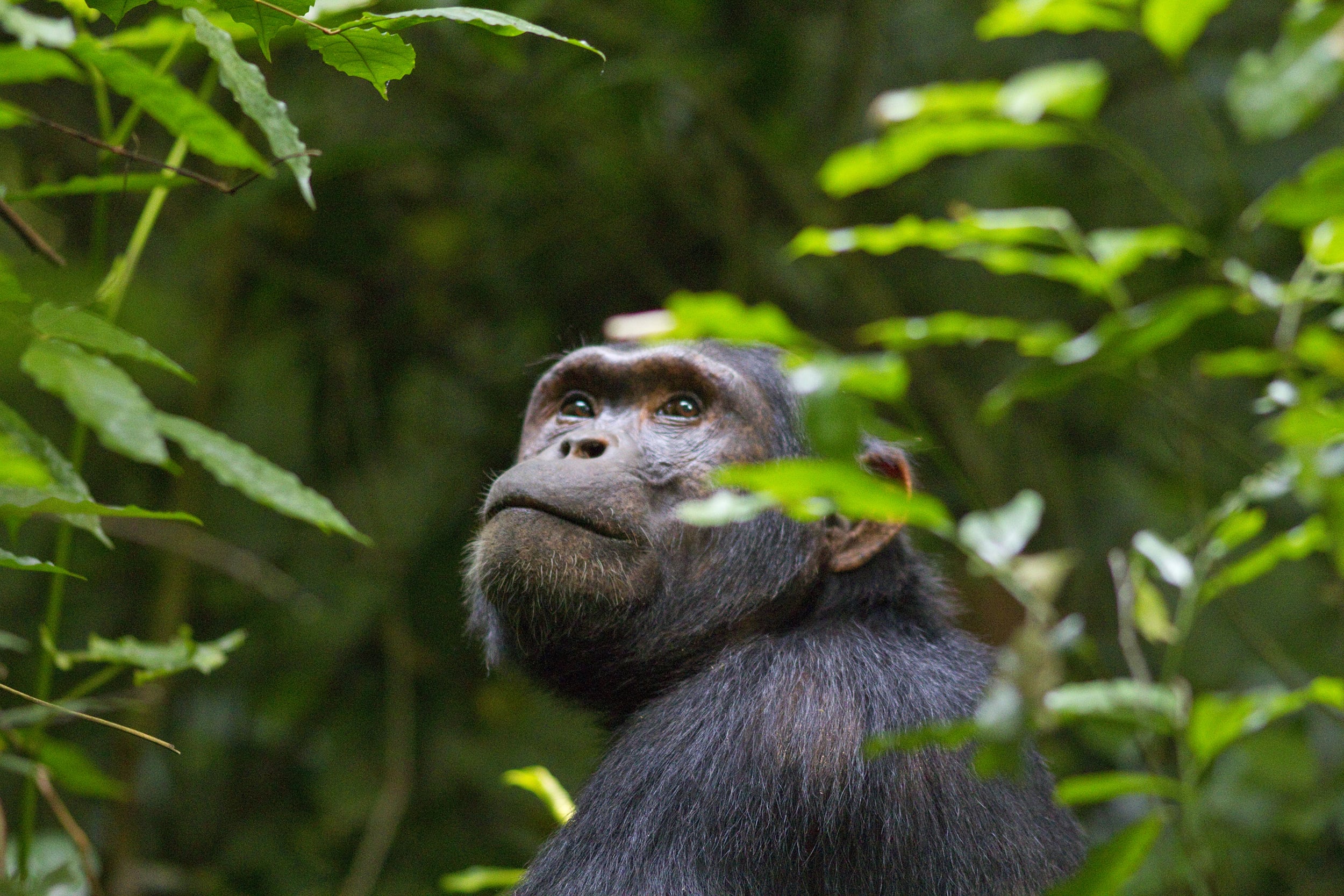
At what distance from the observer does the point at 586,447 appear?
114 inches

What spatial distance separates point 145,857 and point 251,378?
2.37 meters

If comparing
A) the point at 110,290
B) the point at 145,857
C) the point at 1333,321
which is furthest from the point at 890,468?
the point at 145,857

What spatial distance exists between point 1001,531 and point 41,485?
1226 mm

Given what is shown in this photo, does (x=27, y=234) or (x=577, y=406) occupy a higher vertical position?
(x=27, y=234)

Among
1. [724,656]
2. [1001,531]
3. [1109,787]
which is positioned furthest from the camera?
[724,656]

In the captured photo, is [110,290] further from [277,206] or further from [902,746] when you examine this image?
[277,206]

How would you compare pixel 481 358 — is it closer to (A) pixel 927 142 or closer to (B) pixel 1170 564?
(A) pixel 927 142

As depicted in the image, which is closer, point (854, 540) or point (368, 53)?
point (368, 53)

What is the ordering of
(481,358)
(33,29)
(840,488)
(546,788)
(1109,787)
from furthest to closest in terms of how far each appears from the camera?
(481,358) → (546,788) → (33,29) → (1109,787) → (840,488)

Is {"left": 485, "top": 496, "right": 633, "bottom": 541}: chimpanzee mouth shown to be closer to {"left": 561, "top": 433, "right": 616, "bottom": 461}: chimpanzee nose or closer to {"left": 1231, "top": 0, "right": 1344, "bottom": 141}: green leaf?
{"left": 561, "top": 433, "right": 616, "bottom": 461}: chimpanzee nose

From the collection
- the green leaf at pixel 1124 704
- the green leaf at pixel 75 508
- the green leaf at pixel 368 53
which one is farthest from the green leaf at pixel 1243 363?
Answer: the green leaf at pixel 75 508

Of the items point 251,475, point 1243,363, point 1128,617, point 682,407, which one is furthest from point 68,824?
point 1243,363

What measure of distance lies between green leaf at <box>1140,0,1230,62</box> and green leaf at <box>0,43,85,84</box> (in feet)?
5.71

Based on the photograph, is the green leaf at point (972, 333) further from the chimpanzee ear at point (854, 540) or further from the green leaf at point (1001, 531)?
the chimpanzee ear at point (854, 540)
